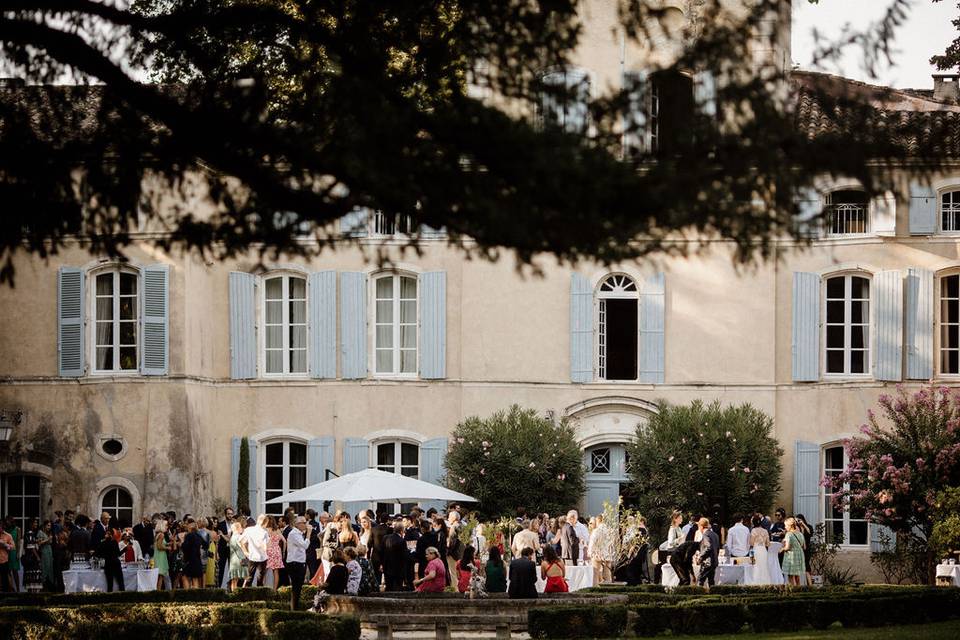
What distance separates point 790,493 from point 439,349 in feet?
21.3

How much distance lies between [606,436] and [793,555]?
18.1 feet

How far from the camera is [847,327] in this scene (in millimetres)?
28953

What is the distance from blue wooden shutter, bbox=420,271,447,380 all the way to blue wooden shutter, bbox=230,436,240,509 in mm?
3527

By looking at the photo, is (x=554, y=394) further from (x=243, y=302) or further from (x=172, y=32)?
(x=172, y=32)

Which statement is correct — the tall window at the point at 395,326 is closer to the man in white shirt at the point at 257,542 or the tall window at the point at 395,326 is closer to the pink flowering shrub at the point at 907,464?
the man in white shirt at the point at 257,542

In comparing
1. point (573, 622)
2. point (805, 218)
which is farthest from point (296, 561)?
point (805, 218)

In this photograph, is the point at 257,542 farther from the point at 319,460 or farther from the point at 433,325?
the point at 433,325

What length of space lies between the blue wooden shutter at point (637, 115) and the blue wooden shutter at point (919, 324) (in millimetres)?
19641

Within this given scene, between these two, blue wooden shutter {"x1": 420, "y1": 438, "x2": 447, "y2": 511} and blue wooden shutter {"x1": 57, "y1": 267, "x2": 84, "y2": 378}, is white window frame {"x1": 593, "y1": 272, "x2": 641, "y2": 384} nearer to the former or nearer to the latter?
blue wooden shutter {"x1": 420, "y1": 438, "x2": 447, "y2": 511}

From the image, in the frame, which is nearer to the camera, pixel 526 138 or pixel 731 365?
pixel 526 138

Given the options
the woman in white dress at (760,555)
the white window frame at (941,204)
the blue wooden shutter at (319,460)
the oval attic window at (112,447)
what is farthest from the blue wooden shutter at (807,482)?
the oval attic window at (112,447)

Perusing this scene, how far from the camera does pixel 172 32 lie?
11211 mm

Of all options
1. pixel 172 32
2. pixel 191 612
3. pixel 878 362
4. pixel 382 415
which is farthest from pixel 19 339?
pixel 172 32

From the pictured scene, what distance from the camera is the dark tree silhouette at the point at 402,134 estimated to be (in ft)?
→ 31.1
